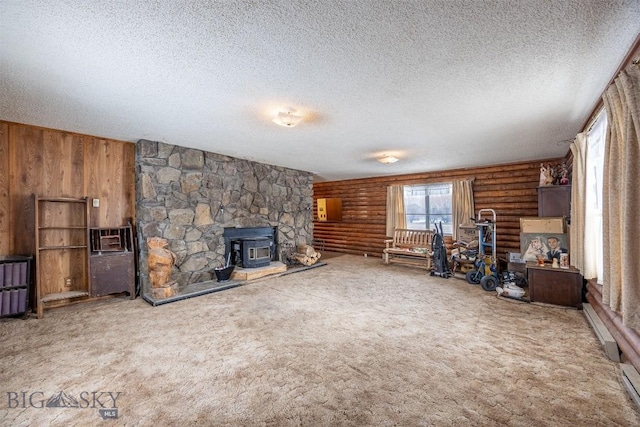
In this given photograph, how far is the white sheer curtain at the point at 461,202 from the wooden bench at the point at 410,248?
0.67 meters

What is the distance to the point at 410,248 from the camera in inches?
271

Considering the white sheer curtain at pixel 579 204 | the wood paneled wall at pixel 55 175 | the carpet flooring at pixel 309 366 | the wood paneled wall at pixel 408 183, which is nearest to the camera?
the carpet flooring at pixel 309 366

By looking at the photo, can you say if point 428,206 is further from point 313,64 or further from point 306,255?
point 313,64

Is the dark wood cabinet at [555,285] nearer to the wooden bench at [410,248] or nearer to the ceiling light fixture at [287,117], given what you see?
the wooden bench at [410,248]

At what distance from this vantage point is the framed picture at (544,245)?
406cm

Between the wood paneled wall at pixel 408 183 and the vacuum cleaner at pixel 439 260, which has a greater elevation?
the wood paneled wall at pixel 408 183

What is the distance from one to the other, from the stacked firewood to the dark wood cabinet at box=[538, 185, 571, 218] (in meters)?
4.57

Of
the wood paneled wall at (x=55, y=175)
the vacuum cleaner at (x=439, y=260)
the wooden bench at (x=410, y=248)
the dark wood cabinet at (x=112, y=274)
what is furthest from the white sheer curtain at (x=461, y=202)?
the wood paneled wall at (x=55, y=175)

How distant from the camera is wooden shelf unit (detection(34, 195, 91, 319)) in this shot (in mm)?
3652

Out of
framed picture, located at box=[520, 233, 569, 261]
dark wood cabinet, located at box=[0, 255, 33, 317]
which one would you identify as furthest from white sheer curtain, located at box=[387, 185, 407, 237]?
dark wood cabinet, located at box=[0, 255, 33, 317]

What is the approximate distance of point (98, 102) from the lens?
2.81 m

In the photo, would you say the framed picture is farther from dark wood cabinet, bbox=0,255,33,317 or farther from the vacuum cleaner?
dark wood cabinet, bbox=0,255,33,317

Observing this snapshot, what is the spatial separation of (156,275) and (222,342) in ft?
6.74

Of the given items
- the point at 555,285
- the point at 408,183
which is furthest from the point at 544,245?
the point at 408,183
